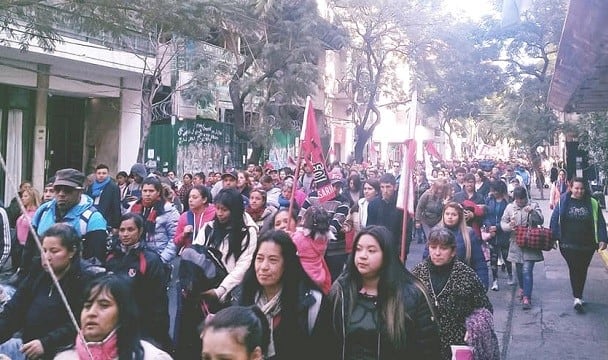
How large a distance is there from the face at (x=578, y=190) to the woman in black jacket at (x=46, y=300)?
6843 mm

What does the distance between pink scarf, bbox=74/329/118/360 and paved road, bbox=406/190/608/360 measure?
496 cm

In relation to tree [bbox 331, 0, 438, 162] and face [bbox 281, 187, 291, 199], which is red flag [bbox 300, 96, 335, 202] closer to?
face [bbox 281, 187, 291, 199]

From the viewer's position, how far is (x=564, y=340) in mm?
7676

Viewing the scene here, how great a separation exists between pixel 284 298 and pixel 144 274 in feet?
5.25

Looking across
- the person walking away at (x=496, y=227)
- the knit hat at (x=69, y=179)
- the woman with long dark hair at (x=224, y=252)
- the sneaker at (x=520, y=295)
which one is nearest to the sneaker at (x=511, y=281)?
the person walking away at (x=496, y=227)

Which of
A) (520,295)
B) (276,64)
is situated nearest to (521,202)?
(520,295)

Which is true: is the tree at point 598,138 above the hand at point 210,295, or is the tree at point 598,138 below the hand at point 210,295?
above

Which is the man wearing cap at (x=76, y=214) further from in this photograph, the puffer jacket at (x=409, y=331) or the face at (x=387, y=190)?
the face at (x=387, y=190)

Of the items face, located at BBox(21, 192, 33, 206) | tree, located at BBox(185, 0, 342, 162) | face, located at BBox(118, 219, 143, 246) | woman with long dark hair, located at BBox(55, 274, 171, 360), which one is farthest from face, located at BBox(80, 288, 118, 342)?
tree, located at BBox(185, 0, 342, 162)

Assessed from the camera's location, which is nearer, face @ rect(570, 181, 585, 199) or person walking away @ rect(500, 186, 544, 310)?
face @ rect(570, 181, 585, 199)

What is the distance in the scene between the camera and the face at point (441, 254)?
15.8 feet

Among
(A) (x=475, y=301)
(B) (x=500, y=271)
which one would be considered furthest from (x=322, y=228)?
(B) (x=500, y=271)

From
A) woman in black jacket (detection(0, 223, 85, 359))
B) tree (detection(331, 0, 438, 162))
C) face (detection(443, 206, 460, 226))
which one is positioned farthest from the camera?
tree (detection(331, 0, 438, 162))

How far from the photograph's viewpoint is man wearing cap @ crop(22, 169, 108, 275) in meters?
5.34
